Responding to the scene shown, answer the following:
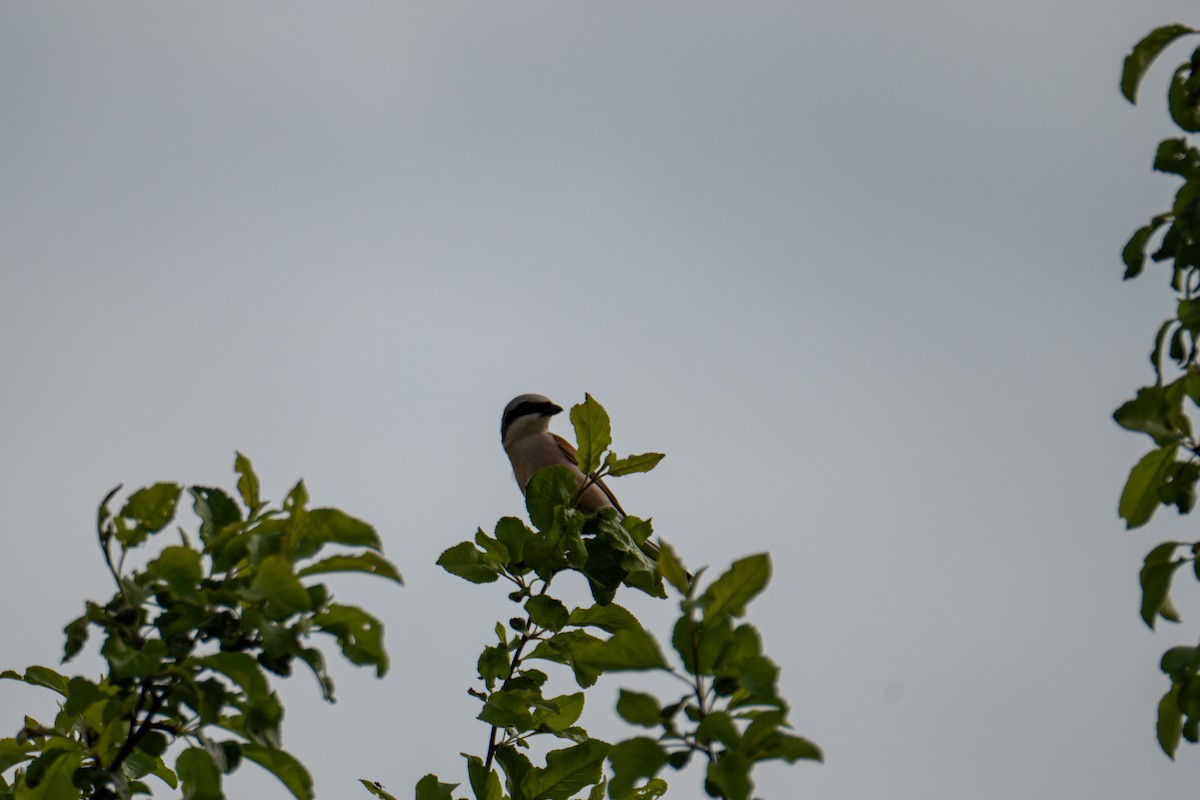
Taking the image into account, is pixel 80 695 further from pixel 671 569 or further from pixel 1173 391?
pixel 1173 391

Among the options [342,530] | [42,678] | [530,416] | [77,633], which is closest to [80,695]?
[77,633]

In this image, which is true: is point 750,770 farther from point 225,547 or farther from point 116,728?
point 116,728

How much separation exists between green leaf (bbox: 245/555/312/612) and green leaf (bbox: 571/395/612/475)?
150 cm

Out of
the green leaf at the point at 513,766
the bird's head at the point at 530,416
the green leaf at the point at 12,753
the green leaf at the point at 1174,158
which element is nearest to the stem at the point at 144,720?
the green leaf at the point at 12,753

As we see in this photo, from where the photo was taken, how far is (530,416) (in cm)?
1014

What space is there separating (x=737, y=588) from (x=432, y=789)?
1.75 m

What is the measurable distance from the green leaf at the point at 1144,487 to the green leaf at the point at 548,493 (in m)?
1.64

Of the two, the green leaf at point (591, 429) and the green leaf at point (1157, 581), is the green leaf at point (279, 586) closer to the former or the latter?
the green leaf at point (591, 429)

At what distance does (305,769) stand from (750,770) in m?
1.10

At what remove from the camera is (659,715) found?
98.1 inches

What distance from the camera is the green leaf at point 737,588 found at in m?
2.53

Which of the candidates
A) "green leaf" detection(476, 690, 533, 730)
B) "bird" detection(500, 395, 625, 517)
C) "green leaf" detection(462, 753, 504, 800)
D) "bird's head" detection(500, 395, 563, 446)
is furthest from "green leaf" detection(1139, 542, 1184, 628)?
"bird's head" detection(500, 395, 563, 446)

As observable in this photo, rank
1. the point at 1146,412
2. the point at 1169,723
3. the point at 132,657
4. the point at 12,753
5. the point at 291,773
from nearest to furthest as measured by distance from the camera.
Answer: the point at 132,657, the point at 291,773, the point at 1146,412, the point at 1169,723, the point at 12,753

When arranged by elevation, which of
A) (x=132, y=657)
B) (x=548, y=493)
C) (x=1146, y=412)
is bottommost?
(x=132, y=657)
